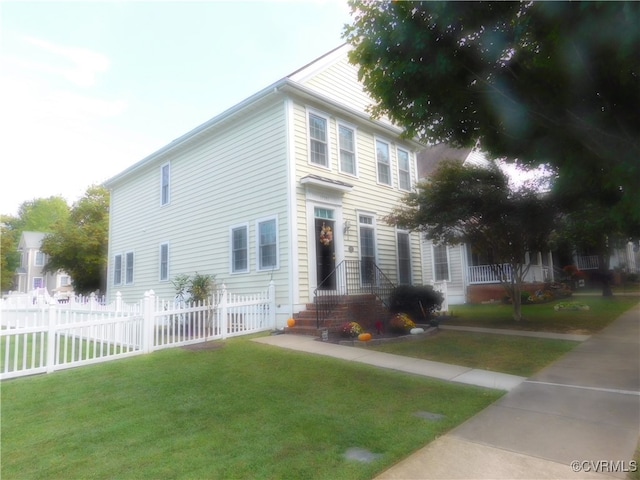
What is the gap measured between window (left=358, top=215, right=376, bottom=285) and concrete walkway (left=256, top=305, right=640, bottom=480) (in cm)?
Result: 537

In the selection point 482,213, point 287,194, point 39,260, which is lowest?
point 482,213

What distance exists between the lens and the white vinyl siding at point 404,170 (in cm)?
1514

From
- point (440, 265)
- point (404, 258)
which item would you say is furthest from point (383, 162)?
point (440, 265)

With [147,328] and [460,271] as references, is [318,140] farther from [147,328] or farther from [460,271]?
[460,271]

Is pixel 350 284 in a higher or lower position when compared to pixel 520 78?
lower

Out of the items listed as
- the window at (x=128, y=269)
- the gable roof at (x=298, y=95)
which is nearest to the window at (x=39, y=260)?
the window at (x=128, y=269)

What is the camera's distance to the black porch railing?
405 inches

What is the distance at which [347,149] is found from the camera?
12.9 m

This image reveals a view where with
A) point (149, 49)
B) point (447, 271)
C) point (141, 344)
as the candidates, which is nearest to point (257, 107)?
point (149, 49)

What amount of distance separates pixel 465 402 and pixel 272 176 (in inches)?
318

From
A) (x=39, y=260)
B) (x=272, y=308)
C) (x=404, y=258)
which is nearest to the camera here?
(x=272, y=308)

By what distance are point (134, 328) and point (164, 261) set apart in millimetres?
7607

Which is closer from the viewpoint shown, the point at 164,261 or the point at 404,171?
the point at 164,261

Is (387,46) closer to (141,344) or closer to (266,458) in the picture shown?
(266,458)
